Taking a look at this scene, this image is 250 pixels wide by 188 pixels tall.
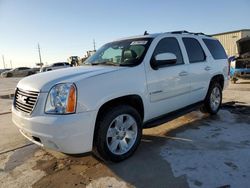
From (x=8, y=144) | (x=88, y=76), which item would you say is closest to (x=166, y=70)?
(x=88, y=76)

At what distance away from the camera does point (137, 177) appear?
11.2ft

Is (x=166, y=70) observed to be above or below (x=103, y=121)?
above

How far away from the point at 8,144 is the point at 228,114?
5027mm

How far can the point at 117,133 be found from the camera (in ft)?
12.8

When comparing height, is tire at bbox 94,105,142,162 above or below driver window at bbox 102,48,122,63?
below

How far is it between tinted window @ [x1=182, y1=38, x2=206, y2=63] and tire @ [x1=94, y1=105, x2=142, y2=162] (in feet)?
6.54

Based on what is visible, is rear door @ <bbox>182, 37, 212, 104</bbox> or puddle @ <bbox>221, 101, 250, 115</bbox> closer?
rear door @ <bbox>182, 37, 212, 104</bbox>

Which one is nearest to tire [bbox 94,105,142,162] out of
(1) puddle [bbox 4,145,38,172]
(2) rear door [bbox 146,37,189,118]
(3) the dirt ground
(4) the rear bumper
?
(3) the dirt ground

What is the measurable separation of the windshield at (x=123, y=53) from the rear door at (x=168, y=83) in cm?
22

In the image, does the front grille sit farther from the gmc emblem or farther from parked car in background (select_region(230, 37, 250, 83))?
parked car in background (select_region(230, 37, 250, 83))

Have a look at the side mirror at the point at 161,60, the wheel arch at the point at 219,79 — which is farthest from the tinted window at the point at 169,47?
Result: the wheel arch at the point at 219,79

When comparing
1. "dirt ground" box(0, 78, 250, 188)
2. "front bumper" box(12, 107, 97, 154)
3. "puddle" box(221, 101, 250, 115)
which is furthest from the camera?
"puddle" box(221, 101, 250, 115)

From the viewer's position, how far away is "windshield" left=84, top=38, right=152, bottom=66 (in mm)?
4289

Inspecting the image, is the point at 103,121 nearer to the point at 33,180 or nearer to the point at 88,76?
the point at 88,76
